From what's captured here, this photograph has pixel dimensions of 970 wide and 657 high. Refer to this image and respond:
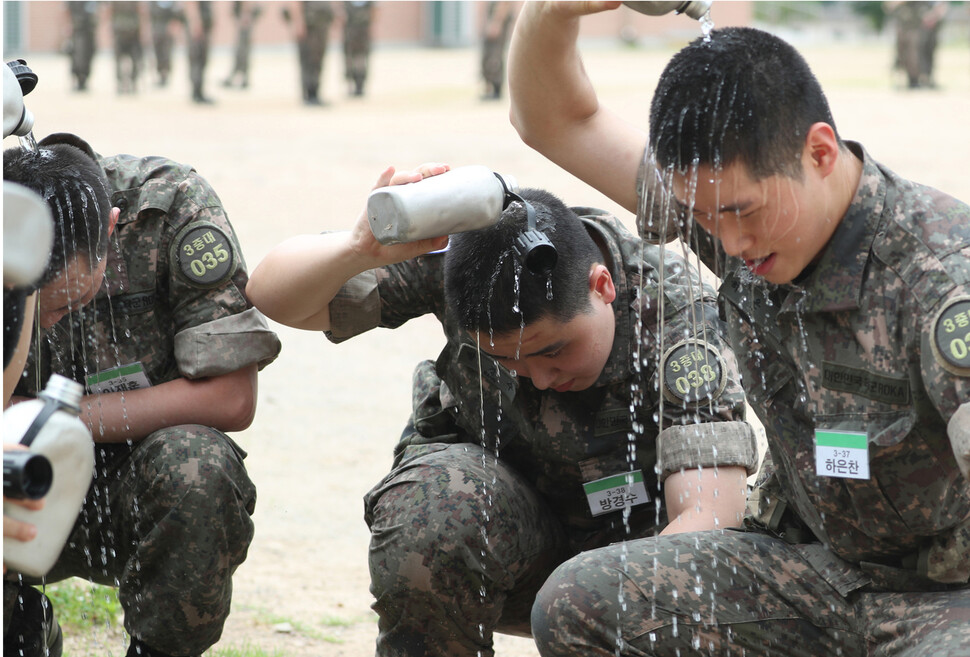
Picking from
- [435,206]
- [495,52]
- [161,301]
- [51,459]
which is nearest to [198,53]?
[495,52]

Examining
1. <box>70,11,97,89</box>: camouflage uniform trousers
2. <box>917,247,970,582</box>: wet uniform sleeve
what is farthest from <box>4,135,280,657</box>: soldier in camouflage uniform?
<box>70,11,97,89</box>: camouflage uniform trousers

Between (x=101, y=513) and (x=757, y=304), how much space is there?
1.89 metres

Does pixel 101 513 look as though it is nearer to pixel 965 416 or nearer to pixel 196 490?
pixel 196 490

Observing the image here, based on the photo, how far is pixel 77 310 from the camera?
Answer: 11.6 feet

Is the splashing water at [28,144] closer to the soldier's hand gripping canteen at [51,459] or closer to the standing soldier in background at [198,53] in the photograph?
the soldier's hand gripping canteen at [51,459]

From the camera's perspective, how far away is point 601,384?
10.9 feet

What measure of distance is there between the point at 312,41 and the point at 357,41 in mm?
1309

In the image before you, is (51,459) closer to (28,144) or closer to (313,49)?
(28,144)

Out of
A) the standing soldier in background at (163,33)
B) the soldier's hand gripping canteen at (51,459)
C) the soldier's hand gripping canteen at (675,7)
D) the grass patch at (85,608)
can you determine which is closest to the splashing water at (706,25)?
the soldier's hand gripping canteen at (675,7)

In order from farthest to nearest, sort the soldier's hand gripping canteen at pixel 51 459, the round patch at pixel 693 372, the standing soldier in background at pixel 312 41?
1. the standing soldier in background at pixel 312 41
2. the round patch at pixel 693 372
3. the soldier's hand gripping canteen at pixel 51 459

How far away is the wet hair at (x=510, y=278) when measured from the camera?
9.95ft

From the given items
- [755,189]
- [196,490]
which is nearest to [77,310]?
[196,490]

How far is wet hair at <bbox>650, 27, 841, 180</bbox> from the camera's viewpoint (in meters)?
2.44

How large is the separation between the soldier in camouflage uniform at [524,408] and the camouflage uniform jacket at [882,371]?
1.21 feet
